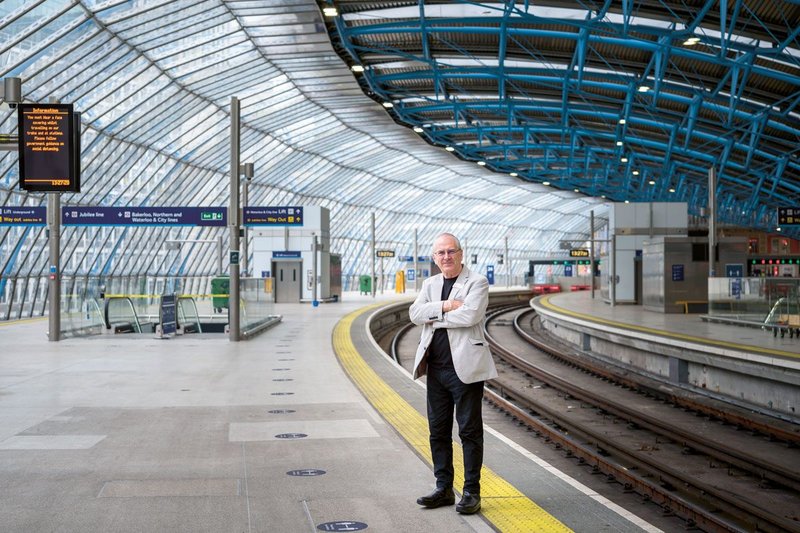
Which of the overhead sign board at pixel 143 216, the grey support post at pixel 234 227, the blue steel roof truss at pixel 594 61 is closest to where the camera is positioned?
the grey support post at pixel 234 227

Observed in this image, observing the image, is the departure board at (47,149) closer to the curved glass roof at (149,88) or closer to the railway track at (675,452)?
the railway track at (675,452)

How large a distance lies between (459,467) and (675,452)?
19.3 ft

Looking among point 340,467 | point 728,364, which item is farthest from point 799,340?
point 340,467

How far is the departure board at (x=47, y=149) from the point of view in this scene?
51.7ft

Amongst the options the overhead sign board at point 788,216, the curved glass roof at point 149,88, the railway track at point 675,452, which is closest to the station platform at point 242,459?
the railway track at point 675,452

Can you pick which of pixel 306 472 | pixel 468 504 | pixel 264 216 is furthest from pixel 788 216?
pixel 468 504

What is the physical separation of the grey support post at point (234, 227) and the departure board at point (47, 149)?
23.3 ft

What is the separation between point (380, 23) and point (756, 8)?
40.6 ft

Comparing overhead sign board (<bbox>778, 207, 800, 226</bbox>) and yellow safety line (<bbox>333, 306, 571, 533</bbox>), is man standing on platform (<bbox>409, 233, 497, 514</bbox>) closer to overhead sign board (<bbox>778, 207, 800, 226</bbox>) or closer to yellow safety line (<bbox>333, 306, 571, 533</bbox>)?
yellow safety line (<bbox>333, 306, 571, 533</bbox>)

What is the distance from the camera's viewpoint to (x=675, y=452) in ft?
41.6

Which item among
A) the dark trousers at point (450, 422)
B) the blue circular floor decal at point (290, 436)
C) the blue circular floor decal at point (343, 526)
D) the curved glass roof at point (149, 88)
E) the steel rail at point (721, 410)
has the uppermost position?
the curved glass roof at point (149, 88)

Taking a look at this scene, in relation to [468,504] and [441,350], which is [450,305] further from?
[468,504]

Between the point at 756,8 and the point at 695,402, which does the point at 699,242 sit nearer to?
the point at 756,8

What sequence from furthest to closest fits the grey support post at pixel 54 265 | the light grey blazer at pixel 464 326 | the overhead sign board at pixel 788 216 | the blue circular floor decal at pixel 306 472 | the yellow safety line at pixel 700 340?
1. the overhead sign board at pixel 788 216
2. the grey support post at pixel 54 265
3. the yellow safety line at pixel 700 340
4. the blue circular floor decal at pixel 306 472
5. the light grey blazer at pixel 464 326
